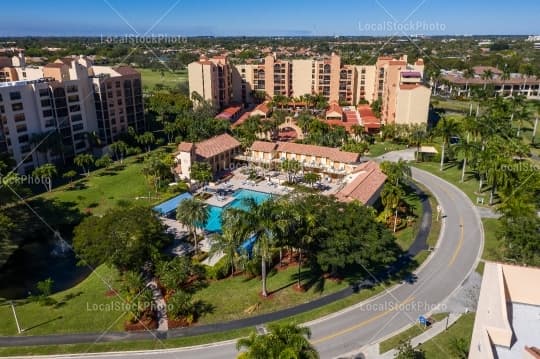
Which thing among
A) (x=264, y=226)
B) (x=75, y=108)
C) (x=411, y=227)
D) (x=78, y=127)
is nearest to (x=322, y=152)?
(x=411, y=227)

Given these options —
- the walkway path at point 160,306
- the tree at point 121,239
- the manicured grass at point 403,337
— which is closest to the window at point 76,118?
the tree at point 121,239

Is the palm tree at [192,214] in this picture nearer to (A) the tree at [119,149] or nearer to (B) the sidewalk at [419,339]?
(B) the sidewalk at [419,339]

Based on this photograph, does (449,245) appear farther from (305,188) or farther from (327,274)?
(305,188)

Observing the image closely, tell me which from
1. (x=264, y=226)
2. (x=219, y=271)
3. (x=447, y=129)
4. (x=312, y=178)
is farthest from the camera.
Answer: (x=447, y=129)

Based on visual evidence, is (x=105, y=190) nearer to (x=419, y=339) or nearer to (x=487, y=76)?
(x=419, y=339)

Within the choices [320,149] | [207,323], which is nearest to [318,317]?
[207,323]

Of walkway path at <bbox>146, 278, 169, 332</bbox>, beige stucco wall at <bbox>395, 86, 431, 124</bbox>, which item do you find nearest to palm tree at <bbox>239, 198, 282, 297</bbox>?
walkway path at <bbox>146, 278, 169, 332</bbox>
